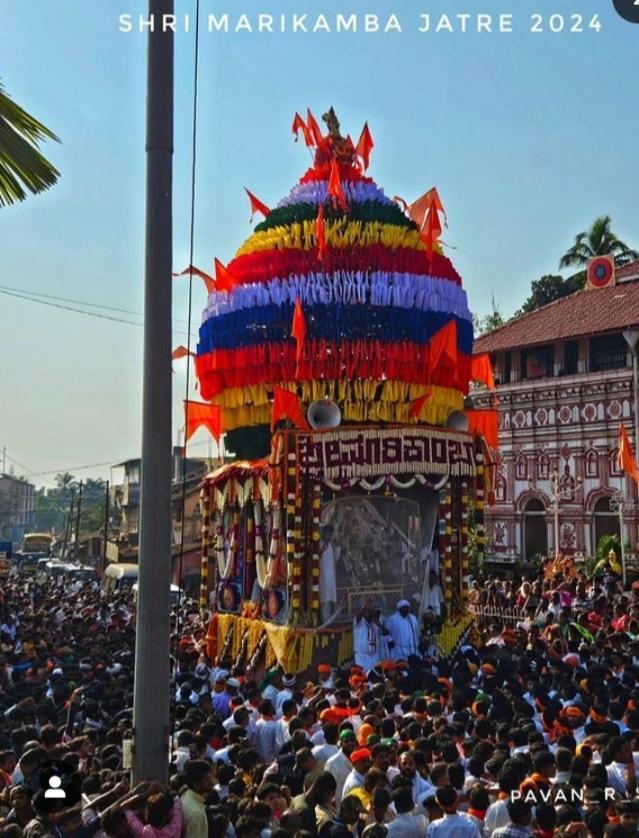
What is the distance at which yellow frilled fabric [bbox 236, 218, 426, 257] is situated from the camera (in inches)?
629

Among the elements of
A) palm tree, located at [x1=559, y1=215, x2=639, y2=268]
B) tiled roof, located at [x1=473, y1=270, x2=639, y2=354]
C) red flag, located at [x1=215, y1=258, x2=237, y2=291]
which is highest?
palm tree, located at [x1=559, y1=215, x2=639, y2=268]

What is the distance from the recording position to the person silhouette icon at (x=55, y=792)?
577 centimetres

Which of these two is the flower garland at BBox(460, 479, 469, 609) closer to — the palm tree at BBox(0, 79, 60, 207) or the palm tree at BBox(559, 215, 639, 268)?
the palm tree at BBox(0, 79, 60, 207)

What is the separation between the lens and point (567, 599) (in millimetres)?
18891

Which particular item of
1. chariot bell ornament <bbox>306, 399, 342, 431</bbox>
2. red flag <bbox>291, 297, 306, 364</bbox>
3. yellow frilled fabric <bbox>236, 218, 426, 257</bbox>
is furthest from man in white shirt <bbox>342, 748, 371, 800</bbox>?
yellow frilled fabric <bbox>236, 218, 426, 257</bbox>

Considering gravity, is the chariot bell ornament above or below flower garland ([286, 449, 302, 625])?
above

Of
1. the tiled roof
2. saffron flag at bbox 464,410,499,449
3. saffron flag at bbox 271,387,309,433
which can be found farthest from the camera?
the tiled roof

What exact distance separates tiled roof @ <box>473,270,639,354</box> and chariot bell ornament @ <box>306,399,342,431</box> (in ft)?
55.6

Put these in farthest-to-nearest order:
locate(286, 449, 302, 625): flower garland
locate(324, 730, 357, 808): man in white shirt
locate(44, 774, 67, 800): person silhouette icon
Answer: locate(286, 449, 302, 625): flower garland → locate(324, 730, 357, 808): man in white shirt → locate(44, 774, 67, 800): person silhouette icon

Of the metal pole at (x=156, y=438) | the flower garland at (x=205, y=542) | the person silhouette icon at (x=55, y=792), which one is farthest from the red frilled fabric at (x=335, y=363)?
the person silhouette icon at (x=55, y=792)

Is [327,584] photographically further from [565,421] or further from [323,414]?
[565,421]

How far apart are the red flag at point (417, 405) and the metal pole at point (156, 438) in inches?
414

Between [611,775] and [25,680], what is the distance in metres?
8.52

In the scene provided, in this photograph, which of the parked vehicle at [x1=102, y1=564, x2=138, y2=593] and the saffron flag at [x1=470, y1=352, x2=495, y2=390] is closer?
the saffron flag at [x1=470, y1=352, x2=495, y2=390]
